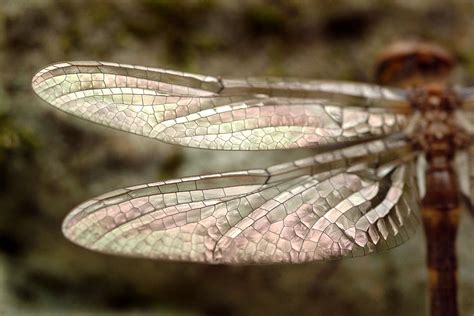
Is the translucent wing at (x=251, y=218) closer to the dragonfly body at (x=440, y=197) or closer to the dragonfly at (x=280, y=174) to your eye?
the dragonfly at (x=280, y=174)

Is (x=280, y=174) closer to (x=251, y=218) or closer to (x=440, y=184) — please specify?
(x=251, y=218)

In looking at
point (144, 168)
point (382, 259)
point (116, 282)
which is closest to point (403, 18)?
point (382, 259)

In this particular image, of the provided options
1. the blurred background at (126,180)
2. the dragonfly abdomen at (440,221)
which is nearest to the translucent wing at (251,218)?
the dragonfly abdomen at (440,221)

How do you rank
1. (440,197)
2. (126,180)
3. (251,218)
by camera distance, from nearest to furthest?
(251,218), (440,197), (126,180)

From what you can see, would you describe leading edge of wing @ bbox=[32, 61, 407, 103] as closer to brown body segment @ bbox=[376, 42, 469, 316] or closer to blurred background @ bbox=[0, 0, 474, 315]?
brown body segment @ bbox=[376, 42, 469, 316]

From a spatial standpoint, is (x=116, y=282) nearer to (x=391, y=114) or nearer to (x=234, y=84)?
(x=234, y=84)

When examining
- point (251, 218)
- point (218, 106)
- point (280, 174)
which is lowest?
point (251, 218)

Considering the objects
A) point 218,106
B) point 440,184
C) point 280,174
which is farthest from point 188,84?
point 440,184
